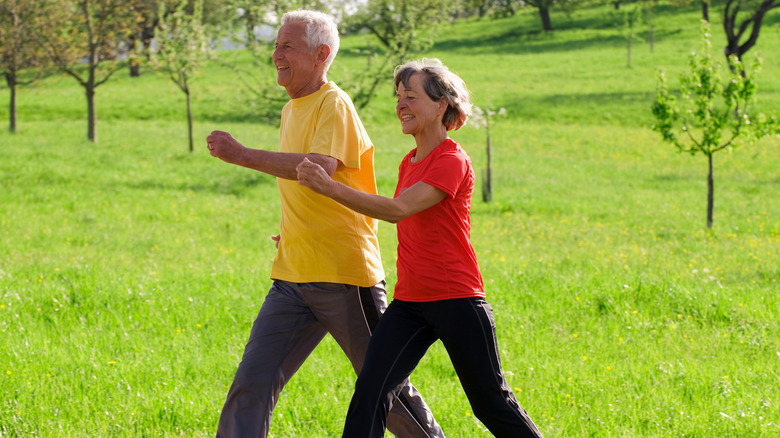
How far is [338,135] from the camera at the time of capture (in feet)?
11.2

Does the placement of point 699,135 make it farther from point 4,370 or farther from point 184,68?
point 4,370

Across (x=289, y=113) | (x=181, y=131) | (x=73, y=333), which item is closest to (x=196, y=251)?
(x=73, y=333)

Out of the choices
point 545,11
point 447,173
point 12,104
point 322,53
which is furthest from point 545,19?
point 447,173

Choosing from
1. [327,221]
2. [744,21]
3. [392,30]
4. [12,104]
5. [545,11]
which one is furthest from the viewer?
[545,11]

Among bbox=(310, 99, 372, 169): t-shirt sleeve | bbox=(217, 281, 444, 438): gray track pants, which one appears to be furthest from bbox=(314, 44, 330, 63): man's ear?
bbox=(217, 281, 444, 438): gray track pants

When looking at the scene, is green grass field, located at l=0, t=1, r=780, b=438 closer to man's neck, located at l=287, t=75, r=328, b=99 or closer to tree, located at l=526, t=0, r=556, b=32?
man's neck, located at l=287, t=75, r=328, b=99

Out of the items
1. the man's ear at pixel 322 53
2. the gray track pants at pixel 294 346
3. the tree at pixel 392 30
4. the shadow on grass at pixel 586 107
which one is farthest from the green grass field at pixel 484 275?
the shadow on grass at pixel 586 107

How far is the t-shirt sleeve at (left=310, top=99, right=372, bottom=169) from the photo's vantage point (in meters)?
3.40

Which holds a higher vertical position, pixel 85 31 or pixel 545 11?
pixel 85 31

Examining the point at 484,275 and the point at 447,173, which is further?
the point at 484,275

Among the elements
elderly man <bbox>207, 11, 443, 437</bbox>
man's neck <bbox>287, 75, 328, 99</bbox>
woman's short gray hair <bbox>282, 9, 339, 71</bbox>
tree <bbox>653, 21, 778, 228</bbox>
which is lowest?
tree <bbox>653, 21, 778, 228</bbox>

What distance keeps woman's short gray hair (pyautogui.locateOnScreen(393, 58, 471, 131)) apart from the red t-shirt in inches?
6.9

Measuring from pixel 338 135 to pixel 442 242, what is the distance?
684mm

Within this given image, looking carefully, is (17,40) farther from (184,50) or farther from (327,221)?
(327,221)
